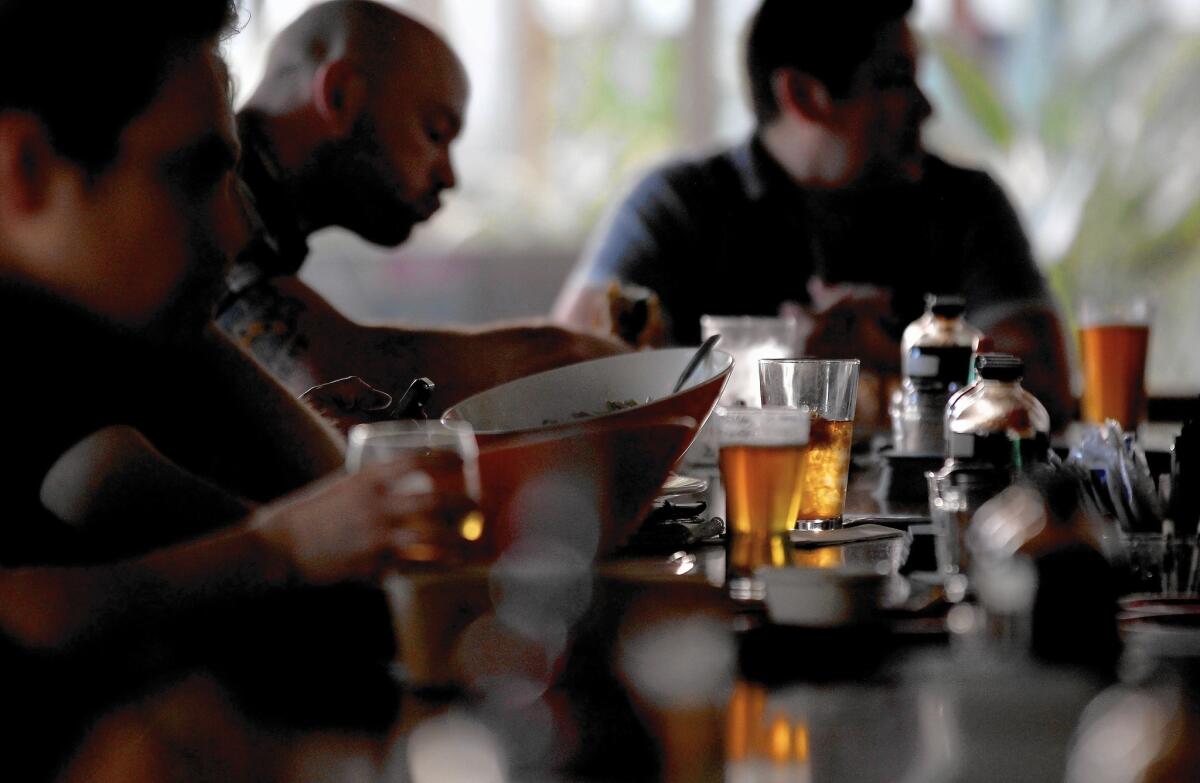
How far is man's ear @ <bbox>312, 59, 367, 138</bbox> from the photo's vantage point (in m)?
2.16

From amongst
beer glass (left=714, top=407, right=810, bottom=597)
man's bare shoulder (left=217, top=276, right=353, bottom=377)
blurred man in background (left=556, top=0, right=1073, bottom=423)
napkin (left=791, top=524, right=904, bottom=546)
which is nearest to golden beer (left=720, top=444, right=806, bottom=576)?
beer glass (left=714, top=407, right=810, bottom=597)

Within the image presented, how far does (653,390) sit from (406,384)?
0.72 metres

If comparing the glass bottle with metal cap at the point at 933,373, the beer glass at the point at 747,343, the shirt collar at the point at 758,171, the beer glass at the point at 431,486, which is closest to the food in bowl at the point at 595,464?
the beer glass at the point at 431,486

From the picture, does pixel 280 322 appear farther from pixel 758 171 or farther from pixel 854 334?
pixel 758 171

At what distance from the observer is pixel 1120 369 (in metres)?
2.11

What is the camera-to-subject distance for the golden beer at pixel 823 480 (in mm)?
1357

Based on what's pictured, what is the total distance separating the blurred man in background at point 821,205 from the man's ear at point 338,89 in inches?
34.0

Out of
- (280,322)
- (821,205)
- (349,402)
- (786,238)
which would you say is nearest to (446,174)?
(280,322)

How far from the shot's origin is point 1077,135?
5207 millimetres

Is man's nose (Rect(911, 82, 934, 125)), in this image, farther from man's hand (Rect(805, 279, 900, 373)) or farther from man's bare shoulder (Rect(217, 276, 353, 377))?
man's bare shoulder (Rect(217, 276, 353, 377))

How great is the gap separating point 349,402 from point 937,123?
14.1 feet

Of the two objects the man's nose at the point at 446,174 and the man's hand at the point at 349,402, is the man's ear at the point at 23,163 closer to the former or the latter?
the man's hand at the point at 349,402

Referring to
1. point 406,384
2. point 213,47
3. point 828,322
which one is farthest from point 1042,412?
point 828,322

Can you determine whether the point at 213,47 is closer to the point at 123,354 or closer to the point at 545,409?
the point at 123,354
